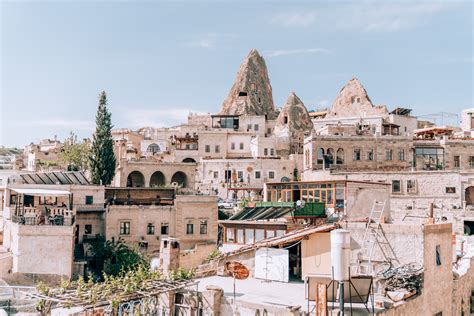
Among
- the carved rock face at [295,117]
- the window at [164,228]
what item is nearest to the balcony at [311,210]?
the window at [164,228]

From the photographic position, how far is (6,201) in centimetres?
3794

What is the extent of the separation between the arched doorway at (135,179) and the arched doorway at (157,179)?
4.31 ft

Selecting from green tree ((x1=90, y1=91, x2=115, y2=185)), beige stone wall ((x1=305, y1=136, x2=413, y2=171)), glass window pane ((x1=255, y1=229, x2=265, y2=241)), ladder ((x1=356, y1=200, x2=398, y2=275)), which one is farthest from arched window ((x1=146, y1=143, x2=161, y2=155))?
ladder ((x1=356, y1=200, x2=398, y2=275))

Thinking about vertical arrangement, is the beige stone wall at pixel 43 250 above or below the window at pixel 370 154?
below

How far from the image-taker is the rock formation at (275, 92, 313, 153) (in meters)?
64.4

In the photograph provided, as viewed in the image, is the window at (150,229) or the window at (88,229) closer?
the window at (88,229)

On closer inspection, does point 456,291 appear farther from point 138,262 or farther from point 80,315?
point 138,262

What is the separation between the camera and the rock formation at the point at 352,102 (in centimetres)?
7300

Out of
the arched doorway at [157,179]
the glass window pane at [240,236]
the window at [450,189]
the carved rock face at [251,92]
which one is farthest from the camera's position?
the carved rock face at [251,92]

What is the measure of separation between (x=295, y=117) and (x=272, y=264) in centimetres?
5378

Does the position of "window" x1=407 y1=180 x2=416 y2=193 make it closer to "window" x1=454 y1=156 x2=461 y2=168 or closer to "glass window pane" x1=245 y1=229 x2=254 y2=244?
"window" x1=454 y1=156 x2=461 y2=168

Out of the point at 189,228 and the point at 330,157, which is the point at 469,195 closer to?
the point at 330,157

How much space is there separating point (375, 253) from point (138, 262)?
21.9 m

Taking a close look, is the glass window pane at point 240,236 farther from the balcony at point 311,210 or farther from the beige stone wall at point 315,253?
the beige stone wall at point 315,253
